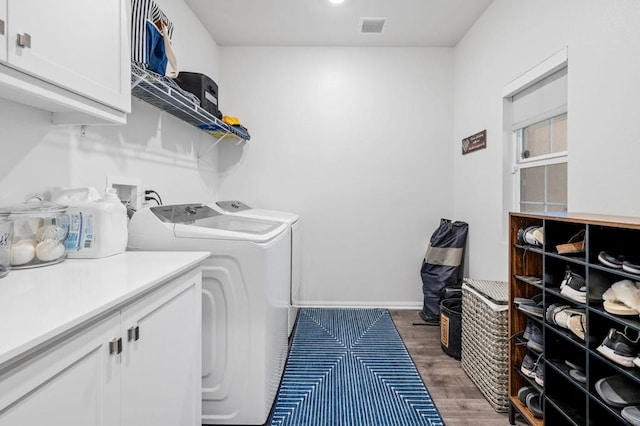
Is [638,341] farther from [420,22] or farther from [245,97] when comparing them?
[245,97]

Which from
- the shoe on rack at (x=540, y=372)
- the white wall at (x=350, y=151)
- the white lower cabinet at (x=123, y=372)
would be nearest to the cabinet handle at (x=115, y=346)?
the white lower cabinet at (x=123, y=372)

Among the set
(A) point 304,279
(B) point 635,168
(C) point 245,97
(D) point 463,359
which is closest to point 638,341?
(B) point 635,168

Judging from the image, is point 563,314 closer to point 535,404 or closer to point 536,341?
point 536,341

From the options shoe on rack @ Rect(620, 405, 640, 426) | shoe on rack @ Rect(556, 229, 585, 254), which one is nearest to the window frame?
shoe on rack @ Rect(556, 229, 585, 254)

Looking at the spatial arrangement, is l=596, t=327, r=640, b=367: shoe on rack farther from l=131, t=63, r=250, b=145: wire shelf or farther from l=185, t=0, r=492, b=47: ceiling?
l=185, t=0, r=492, b=47: ceiling

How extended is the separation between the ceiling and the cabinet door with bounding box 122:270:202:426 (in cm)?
230

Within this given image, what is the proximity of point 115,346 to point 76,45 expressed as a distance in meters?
0.95

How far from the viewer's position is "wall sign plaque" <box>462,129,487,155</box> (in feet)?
9.26

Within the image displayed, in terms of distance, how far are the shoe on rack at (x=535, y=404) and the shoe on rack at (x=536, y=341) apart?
20 cm

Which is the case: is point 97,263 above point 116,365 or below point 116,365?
above

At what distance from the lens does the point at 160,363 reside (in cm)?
113

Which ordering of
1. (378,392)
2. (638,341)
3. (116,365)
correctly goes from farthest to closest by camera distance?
(378,392), (638,341), (116,365)

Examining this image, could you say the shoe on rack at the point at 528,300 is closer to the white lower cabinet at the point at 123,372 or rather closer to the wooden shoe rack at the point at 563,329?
the wooden shoe rack at the point at 563,329

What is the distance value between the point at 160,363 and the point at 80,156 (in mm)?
1066
